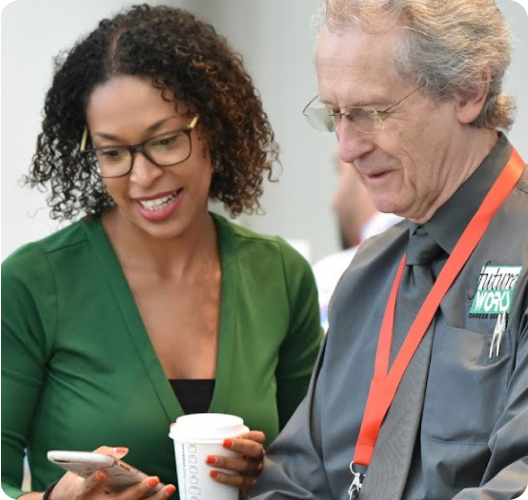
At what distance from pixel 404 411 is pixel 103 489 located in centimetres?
74

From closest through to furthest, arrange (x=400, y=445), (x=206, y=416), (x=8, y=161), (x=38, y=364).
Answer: (x=400, y=445)
(x=206, y=416)
(x=38, y=364)
(x=8, y=161)

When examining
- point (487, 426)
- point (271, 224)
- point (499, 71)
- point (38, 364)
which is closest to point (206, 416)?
point (38, 364)

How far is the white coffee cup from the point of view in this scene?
256cm

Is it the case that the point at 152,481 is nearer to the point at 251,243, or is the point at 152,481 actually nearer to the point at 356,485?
the point at 356,485

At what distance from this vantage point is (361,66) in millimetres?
2324

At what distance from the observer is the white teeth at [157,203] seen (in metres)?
2.83

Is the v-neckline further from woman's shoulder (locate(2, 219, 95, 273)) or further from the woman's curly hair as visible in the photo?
the woman's curly hair

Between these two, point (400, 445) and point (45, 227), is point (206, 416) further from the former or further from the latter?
point (45, 227)

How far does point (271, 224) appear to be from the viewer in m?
6.75

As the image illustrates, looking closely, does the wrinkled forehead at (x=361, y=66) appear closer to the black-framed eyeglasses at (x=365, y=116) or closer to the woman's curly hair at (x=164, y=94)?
the black-framed eyeglasses at (x=365, y=116)

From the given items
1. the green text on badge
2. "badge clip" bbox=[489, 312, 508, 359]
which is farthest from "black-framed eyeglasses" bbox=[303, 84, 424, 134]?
"badge clip" bbox=[489, 312, 508, 359]

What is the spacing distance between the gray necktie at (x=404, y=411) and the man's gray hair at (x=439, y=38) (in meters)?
0.34

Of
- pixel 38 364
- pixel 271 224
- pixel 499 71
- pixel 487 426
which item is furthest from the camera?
pixel 271 224

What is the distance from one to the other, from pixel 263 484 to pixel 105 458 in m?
0.42
